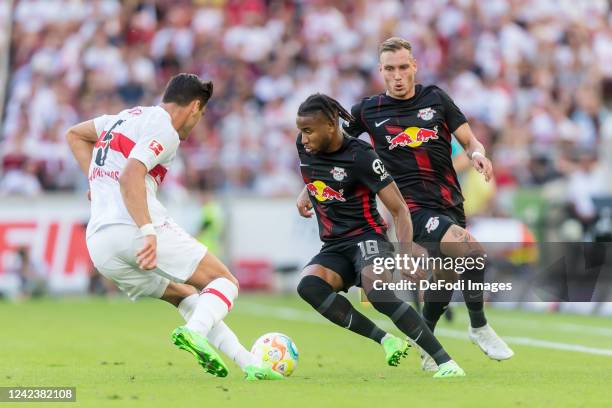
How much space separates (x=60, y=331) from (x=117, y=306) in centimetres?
544

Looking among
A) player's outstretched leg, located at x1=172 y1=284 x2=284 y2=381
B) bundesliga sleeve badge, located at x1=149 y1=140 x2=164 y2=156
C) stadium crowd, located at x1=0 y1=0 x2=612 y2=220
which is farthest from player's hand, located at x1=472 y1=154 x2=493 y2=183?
stadium crowd, located at x1=0 y1=0 x2=612 y2=220

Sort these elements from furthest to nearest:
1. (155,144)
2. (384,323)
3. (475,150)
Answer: (384,323) → (475,150) → (155,144)

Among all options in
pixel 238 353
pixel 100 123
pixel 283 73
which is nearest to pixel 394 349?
pixel 238 353

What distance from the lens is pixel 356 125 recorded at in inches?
376

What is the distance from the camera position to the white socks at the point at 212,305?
8.09 meters

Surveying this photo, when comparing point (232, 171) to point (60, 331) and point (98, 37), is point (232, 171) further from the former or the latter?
point (60, 331)

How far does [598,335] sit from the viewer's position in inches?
516

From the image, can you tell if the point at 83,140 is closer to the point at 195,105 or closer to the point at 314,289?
the point at 195,105

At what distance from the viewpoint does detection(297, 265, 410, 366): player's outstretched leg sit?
8.55 metres

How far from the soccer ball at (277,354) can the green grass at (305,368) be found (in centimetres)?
11

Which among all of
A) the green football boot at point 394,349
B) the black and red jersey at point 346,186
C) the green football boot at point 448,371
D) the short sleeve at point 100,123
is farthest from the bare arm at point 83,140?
the green football boot at point 448,371

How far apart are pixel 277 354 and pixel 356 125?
1976mm

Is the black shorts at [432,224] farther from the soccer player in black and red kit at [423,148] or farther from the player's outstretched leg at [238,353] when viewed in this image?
the player's outstretched leg at [238,353]

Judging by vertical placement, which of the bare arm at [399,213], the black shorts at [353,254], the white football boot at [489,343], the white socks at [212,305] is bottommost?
the white football boot at [489,343]
